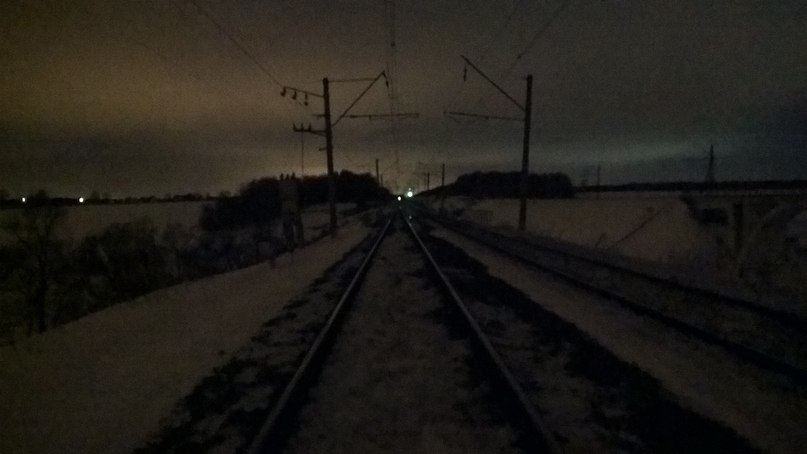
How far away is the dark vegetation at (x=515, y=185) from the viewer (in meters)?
135

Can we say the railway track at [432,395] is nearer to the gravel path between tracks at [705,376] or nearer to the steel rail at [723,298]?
the gravel path between tracks at [705,376]

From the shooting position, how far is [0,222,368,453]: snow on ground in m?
6.31

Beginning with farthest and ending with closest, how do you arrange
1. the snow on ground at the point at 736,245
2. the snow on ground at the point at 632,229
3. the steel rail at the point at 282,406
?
the snow on ground at the point at 632,229 < the snow on ground at the point at 736,245 < the steel rail at the point at 282,406

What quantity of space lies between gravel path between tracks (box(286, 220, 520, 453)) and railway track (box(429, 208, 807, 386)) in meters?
3.94

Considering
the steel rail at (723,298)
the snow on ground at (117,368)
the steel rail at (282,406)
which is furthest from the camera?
the steel rail at (723,298)

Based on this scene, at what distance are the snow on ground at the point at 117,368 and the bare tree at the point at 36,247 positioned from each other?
22606 millimetres

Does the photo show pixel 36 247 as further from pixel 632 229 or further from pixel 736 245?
pixel 632 229

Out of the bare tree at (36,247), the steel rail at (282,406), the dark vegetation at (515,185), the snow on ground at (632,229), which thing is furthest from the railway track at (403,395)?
the dark vegetation at (515,185)

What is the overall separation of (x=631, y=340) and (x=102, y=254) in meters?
38.1

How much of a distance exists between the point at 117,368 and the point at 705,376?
27.4ft

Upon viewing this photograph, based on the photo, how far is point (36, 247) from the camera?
37.8 metres

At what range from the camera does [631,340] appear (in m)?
9.59

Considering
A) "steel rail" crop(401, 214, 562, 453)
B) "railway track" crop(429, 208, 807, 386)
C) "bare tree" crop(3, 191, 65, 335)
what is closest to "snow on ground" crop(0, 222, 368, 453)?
"steel rail" crop(401, 214, 562, 453)

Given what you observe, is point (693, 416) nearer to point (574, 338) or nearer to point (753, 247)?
point (574, 338)
